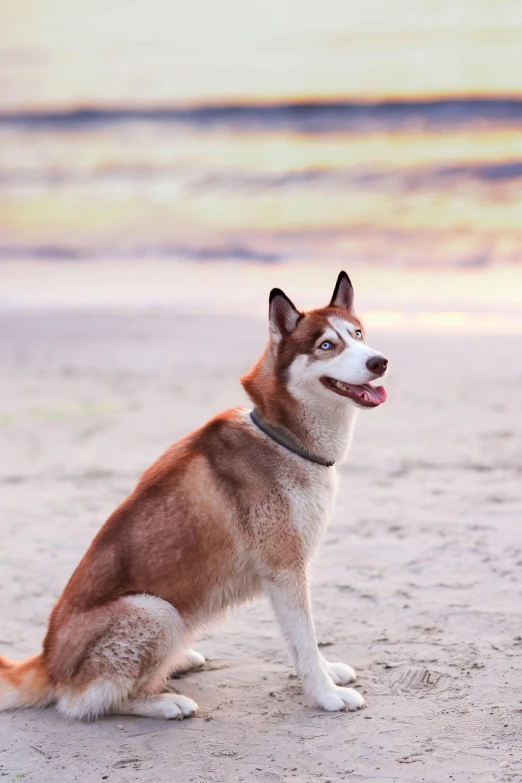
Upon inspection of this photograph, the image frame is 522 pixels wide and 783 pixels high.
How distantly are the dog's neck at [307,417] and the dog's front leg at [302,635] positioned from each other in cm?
54

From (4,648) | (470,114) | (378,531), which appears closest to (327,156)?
(470,114)

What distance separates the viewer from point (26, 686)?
3727mm

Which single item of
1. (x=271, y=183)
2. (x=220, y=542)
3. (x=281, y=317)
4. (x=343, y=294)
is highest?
(x=271, y=183)

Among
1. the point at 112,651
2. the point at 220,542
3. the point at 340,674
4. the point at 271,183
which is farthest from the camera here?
the point at 271,183

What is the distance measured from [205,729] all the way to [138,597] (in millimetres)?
579

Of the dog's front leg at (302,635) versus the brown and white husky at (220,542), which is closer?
the brown and white husky at (220,542)

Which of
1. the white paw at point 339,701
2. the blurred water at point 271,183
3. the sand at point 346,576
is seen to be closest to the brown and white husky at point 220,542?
the white paw at point 339,701

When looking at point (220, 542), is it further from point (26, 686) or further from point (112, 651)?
point (26, 686)

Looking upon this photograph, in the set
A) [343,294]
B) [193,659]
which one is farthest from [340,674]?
[343,294]

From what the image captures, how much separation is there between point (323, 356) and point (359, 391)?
0.20 meters

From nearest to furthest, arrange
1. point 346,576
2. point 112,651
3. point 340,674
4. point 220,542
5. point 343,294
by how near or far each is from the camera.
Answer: point 112,651 → point 220,542 → point 340,674 → point 343,294 → point 346,576

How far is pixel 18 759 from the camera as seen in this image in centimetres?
337

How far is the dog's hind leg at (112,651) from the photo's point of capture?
140 inches

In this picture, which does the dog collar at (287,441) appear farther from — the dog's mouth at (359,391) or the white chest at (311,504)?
the dog's mouth at (359,391)
